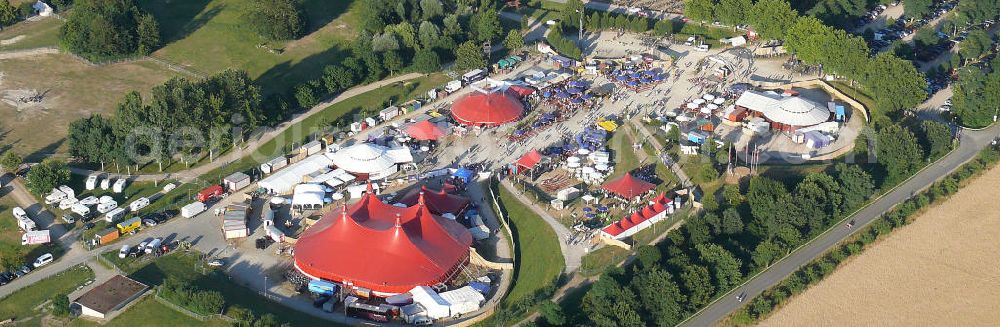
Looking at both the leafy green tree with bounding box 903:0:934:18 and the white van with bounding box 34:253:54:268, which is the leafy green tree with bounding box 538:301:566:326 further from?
the leafy green tree with bounding box 903:0:934:18

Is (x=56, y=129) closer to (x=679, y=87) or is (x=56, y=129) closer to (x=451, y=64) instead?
(x=451, y=64)

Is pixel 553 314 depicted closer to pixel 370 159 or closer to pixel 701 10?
pixel 370 159

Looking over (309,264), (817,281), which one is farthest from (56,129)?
(817,281)

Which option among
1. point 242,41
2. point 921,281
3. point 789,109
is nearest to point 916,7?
point 789,109

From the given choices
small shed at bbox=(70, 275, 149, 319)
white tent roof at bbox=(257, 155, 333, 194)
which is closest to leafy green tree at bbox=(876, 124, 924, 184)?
white tent roof at bbox=(257, 155, 333, 194)

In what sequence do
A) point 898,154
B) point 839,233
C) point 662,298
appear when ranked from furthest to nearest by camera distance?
point 898,154 < point 839,233 < point 662,298
